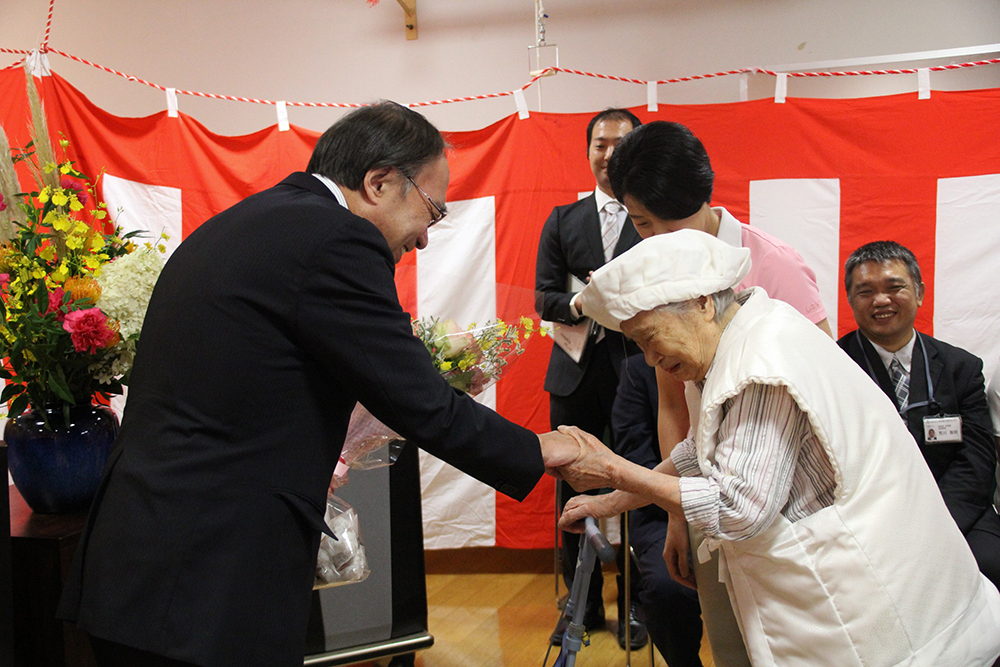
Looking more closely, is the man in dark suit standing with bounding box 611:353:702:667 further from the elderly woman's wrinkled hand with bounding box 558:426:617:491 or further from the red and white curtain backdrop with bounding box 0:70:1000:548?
the red and white curtain backdrop with bounding box 0:70:1000:548

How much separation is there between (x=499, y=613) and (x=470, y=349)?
5.86 ft

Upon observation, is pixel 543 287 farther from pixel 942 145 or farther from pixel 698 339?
pixel 942 145

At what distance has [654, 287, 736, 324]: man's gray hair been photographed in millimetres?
1353

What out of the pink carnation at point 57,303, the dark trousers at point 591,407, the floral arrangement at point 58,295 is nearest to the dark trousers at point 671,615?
the dark trousers at point 591,407

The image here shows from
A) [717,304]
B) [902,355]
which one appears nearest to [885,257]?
[902,355]

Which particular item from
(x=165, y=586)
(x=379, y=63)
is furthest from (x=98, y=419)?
(x=379, y=63)

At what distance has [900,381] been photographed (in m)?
2.61

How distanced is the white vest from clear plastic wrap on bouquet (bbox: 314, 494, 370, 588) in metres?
0.74

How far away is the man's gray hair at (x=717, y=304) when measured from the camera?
135cm

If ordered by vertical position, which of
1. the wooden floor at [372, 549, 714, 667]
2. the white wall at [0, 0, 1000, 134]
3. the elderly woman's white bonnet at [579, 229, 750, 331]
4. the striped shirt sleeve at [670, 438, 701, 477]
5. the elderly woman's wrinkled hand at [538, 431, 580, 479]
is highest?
the white wall at [0, 0, 1000, 134]

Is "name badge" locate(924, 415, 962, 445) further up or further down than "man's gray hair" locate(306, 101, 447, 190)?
further down

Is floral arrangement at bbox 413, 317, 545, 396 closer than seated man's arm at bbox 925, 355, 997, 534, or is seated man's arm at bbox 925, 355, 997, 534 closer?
floral arrangement at bbox 413, 317, 545, 396

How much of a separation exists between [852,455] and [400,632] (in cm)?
149

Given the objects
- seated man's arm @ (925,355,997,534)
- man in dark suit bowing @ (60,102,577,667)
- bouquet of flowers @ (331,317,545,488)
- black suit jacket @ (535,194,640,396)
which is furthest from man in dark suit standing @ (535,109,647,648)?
man in dark suit bowing @ (60,102,577,667)
